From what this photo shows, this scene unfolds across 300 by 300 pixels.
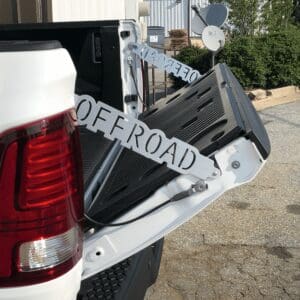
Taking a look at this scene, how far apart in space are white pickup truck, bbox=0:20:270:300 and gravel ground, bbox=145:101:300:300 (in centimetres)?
106

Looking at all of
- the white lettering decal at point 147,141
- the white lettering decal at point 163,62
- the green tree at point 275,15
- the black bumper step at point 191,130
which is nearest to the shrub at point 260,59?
the green tree at point 275,15

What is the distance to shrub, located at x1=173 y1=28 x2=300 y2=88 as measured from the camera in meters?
11.7

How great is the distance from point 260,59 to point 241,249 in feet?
26.2

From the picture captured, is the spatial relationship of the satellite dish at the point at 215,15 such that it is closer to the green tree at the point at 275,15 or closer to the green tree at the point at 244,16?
the green tree at the point at 244,16

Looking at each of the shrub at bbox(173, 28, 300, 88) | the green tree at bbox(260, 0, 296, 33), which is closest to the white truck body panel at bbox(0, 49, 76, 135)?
the shrub at bbox(173, 28, 300, 88)

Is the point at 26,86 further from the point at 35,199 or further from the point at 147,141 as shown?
the point at 147,141

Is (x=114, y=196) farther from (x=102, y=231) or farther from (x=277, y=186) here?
(x=277, y=186)

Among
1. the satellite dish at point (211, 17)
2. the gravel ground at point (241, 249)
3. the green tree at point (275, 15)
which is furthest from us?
the green tree at point (275, 15)

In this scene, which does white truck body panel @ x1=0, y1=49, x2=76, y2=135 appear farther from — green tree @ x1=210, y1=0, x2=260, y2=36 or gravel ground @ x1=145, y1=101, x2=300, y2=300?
green tree @ x1=210, y1=0, x2=260, y2=36

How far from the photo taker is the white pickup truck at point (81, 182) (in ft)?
4.98

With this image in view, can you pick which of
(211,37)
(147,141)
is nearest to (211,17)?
(211,37)

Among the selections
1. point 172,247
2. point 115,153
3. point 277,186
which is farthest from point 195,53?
point 115,153

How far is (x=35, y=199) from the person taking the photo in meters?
1.57

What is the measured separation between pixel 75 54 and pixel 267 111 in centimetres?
763
